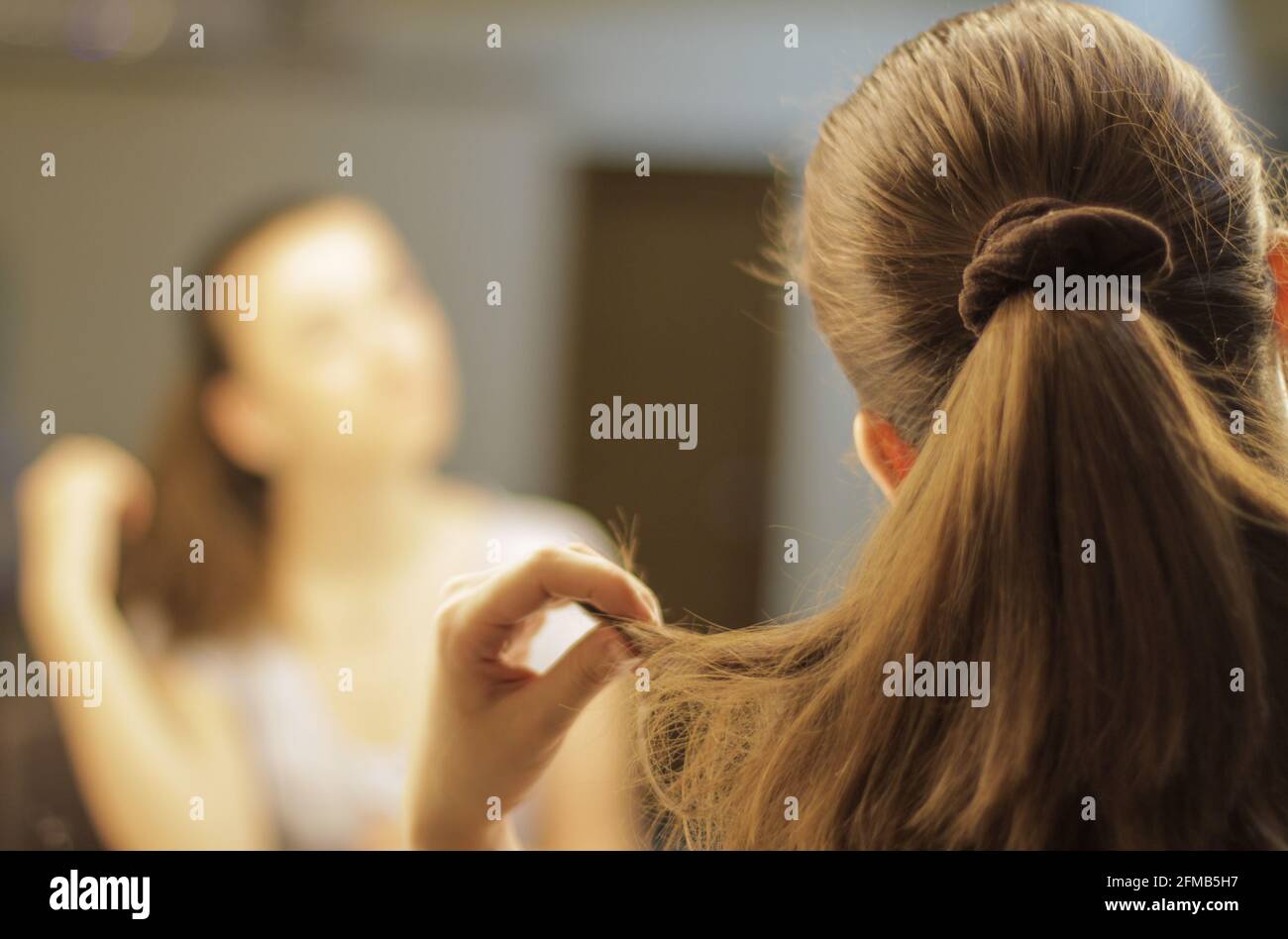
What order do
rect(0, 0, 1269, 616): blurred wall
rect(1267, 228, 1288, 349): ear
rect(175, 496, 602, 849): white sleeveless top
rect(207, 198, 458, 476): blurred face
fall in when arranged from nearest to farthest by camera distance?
rect(1267, 228, 1288, 349): ear
rect(175, 496, 602, 849): white sleeveless top
rect(207, 198, 458, 476): blurred face
rect(0, 0, 1269, 616): blurred wall

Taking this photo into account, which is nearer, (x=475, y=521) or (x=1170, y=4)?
(x=1170, y=4)

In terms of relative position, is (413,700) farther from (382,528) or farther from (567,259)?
A: (567,259)

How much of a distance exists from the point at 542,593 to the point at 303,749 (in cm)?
89

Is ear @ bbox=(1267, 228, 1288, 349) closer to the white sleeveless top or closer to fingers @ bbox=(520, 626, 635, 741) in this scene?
fingers @ bbox=(520, 626, 635, 741)

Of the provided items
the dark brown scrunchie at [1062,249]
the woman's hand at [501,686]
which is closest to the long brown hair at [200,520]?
the woman's hand at [501,686]

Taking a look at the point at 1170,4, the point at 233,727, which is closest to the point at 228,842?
the point at 233,727

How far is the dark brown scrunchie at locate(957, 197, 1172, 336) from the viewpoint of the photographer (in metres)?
0.47

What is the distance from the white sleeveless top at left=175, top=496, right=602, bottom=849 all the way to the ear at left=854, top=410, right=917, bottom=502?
25.1 inches

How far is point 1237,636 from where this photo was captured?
46 centimetres

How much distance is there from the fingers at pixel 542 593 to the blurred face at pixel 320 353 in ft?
2.96

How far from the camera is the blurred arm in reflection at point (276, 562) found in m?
1.26

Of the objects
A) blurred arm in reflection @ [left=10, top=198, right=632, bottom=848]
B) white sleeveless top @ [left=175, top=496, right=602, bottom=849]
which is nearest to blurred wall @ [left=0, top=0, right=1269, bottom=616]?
blurred arm in reflection @ [left=10, top=198, right=632, bottom=848]

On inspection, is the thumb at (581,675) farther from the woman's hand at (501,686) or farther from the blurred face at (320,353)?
the blurred face at (320,353)
